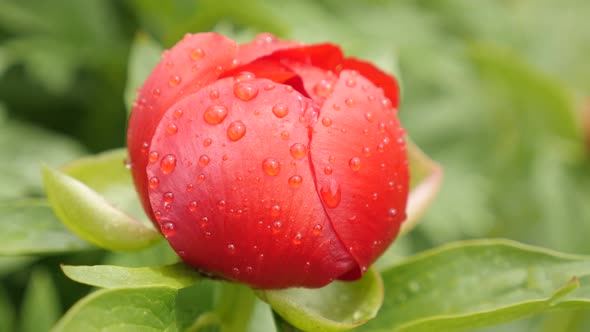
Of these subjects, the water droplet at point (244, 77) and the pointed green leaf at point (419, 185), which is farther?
the pointed green leaf at point (419, 185)

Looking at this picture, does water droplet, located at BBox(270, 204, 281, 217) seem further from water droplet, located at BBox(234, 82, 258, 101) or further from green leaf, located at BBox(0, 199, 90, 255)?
green leaf, located at BBox(0, 199, 90, 255)

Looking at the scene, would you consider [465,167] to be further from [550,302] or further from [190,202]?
[190,202]

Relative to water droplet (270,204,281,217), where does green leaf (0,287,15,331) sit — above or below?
below

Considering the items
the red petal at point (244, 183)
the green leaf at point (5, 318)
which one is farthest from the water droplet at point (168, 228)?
the green leaf at point (5, 318)

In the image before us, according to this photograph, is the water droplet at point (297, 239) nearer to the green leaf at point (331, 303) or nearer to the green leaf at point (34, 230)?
the green leaf at point (331, 303)

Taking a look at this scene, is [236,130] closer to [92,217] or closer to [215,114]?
[215,114]

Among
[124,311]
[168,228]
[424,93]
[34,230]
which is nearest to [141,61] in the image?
[34,230]

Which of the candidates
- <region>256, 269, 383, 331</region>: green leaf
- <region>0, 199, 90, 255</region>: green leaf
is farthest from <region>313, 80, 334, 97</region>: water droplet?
<region>0, 199, 90, 255</region>: green leaf
